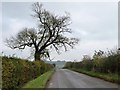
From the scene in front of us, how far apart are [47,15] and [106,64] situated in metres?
24.2

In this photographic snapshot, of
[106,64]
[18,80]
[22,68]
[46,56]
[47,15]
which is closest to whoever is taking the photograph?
[18,80]

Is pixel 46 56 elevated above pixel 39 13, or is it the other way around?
pixel 39 13

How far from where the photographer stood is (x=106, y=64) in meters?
34.6

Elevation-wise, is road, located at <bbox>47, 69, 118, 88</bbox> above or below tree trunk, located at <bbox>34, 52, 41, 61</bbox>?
below

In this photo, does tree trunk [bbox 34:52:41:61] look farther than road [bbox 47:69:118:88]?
Yes

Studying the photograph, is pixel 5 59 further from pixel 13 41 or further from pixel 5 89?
pixel 13 41

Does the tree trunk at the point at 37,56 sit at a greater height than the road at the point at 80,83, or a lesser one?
greater

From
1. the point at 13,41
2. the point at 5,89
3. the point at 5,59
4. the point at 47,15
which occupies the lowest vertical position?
the point at 5,89

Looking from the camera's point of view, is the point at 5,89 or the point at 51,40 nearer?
the point at 5,89

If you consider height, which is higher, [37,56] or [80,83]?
[37,56]

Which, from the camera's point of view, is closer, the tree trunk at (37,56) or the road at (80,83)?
the road at (80,83)

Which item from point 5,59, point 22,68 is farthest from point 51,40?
point 5,59

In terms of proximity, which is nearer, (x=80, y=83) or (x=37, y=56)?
(x=80, y=83)

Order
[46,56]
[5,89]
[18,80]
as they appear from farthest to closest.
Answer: [46,56] → [18,80] → [5,89]
